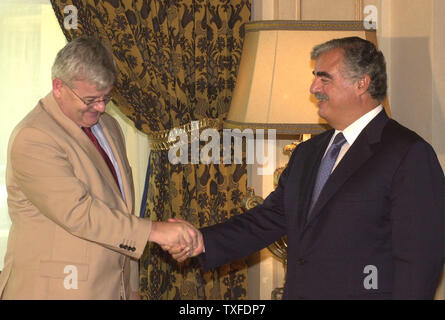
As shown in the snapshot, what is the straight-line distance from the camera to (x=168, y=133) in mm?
4113

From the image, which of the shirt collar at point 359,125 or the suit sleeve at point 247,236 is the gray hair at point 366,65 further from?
the suit sleeve at point 247,236

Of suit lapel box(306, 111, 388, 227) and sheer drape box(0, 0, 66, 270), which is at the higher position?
sheer drape box(0, 0, 66, 270)

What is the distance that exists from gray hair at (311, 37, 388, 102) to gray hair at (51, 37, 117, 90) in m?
0.92

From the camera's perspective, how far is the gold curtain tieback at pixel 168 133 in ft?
13.5

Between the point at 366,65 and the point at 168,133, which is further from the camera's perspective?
the point at 168,133

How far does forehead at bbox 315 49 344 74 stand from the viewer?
8.37 feet

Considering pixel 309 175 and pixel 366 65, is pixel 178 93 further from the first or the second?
pixel 366 65

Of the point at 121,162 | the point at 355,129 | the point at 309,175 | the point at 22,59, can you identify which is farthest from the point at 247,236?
the point at 22,59

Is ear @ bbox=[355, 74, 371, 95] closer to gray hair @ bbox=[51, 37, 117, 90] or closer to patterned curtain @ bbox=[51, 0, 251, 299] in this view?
gray hair @ bbox=[51, 37, 117, 90]

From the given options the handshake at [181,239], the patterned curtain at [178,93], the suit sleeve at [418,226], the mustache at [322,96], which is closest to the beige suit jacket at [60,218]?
the handshake at [181,239]

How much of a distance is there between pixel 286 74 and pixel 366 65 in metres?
0.56

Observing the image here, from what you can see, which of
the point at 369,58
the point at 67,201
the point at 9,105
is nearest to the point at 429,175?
the point at 369,58

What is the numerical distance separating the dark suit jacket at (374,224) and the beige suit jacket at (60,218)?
2.17ft

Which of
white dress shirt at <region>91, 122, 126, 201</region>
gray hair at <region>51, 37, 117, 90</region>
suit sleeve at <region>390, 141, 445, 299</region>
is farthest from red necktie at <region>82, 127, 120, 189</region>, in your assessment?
suit sleeve at <region>390, 141, 445, 299</region>
